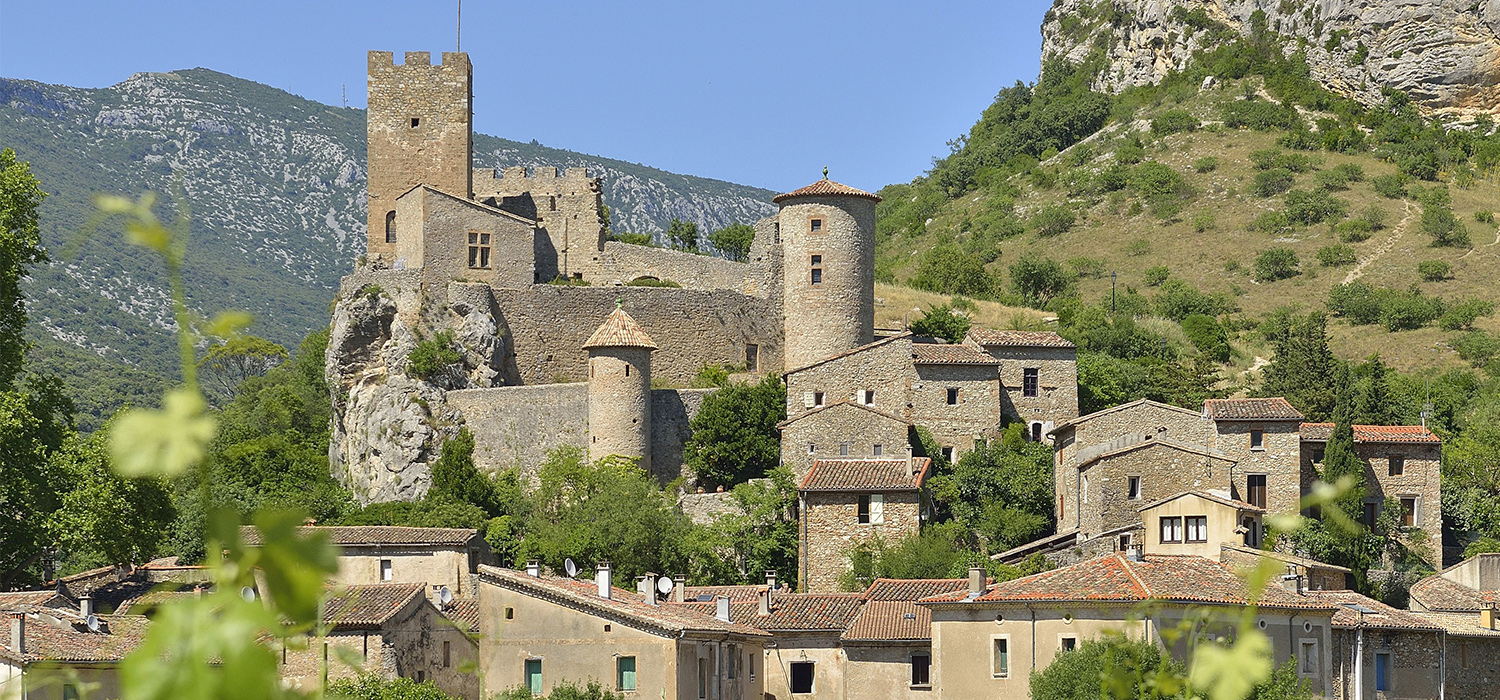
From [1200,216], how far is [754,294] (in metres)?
47.0

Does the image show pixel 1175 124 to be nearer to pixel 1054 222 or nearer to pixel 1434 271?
pixel 1054 222

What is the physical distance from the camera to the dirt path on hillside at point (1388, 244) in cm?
8619

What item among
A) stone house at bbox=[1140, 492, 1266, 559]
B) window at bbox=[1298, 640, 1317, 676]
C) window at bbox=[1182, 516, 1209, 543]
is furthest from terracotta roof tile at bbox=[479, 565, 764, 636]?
window at bbox=[1182, 516, 1209, 543]

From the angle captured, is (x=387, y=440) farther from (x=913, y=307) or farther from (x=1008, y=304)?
(x=1008, y=304)

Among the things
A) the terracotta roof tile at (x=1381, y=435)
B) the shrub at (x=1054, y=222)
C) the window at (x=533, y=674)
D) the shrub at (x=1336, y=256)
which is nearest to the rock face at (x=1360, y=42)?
the shrub at (x=1336, y=256)

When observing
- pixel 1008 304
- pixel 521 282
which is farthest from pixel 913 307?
pixel 521 282

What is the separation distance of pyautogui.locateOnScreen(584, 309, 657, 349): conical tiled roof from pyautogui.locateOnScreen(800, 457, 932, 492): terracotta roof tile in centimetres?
591

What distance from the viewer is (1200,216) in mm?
95125

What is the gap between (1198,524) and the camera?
41.4 meters

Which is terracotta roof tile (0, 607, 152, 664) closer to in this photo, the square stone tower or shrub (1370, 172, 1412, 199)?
the square stone tower

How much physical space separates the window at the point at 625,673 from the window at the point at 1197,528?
16.3 metres

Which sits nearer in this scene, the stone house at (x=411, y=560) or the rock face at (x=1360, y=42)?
the stone house at (x=411, y=560)

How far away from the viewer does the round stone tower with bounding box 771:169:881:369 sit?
171 feet

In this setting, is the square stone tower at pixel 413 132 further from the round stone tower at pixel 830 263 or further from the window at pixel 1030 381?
the window at pixel 1030 381
